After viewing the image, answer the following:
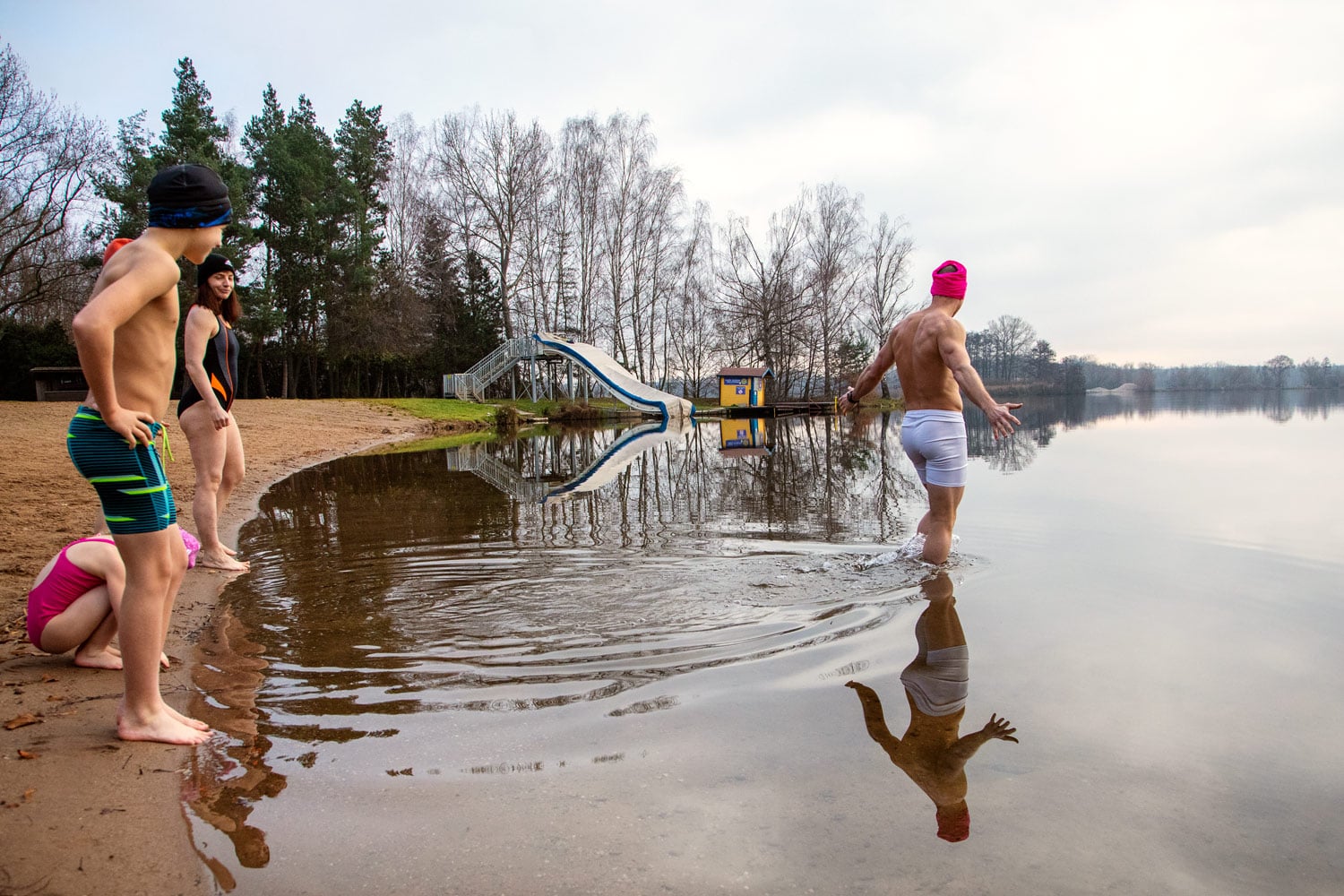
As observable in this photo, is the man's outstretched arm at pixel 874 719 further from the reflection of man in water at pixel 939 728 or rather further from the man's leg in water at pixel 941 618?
the man's leg in water at pixel 941 618

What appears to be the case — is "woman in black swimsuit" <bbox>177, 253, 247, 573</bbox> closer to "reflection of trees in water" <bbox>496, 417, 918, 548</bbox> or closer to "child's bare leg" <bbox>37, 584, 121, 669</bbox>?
"child's bare leg" <bbox>37, 584, 121, 669</bbox>

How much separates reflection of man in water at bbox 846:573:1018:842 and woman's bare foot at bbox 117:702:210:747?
7.19 feet

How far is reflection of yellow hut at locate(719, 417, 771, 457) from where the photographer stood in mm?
15578

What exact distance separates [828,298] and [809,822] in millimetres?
51294

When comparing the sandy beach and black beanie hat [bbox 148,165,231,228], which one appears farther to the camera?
black beanie hat [bbox 148,165,231,228]

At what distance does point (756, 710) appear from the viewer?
293 centimetres

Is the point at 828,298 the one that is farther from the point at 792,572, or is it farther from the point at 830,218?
the point at 792,572

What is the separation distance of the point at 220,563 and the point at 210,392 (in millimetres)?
1098

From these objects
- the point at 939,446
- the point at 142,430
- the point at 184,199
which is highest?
the point at 184,199

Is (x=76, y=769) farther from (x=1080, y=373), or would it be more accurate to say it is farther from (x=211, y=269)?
(x=1080, y=373)

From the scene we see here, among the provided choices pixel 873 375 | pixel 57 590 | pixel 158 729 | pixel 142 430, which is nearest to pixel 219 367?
pixel 57 590

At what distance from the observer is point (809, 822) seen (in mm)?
2137

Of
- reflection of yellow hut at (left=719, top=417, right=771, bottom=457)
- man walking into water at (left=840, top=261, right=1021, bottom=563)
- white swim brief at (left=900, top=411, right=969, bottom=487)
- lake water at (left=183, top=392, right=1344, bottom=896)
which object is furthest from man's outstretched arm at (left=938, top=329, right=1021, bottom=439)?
reflection of yellow hut at (left=719, top=417, right=771, bottom=457)

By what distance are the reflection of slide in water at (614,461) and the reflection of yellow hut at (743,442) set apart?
53.5 inches
